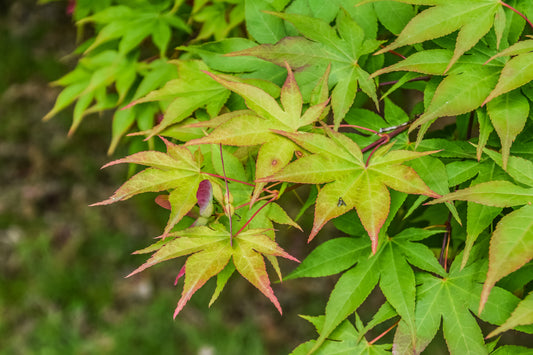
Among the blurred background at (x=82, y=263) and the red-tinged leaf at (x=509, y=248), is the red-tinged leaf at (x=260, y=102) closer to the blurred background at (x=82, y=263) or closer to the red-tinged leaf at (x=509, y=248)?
the red-tinged leaf at (x=509, y=248)

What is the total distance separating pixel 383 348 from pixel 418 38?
0.53 m

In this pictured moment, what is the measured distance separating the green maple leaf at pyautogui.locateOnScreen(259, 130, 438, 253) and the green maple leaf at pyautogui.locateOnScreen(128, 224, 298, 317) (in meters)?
0.11

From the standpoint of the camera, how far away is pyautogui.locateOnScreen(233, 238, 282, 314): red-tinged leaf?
0.70 meters

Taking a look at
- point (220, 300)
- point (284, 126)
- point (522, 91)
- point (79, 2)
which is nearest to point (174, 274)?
point (220, 300)

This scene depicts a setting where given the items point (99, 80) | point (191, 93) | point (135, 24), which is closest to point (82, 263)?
point (99, 80)

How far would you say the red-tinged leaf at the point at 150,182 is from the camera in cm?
73

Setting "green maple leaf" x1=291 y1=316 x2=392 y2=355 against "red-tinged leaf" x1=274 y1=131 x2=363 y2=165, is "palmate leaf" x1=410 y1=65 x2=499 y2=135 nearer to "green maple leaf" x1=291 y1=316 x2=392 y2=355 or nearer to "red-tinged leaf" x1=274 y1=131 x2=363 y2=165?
"red-tinged leaf" x1=274 y1=131 x2=363 y2=165

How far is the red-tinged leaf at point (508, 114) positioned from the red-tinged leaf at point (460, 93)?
2cm

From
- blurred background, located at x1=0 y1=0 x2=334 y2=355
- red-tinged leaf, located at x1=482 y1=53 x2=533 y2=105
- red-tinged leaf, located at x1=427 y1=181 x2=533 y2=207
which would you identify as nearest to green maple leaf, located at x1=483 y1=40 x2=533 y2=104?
red-tinged leaf, located at x1=482 y1=53 x2=533 y2=105

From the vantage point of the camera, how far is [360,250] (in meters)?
0.86

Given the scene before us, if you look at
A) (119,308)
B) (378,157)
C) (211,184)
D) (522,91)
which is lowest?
(119,308)

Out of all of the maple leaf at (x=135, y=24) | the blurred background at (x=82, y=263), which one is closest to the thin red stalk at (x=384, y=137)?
the maple leaf at (x=135, y=24)

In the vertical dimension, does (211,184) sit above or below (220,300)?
above

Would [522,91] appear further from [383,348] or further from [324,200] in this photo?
[383,348]
